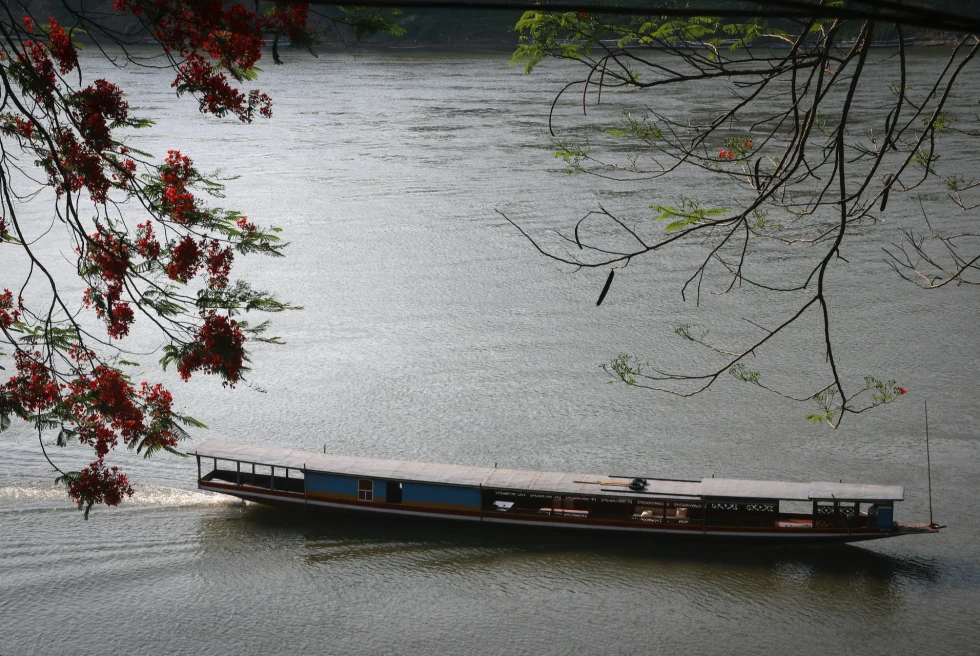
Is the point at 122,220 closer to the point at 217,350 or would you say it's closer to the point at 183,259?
the point at 183,259

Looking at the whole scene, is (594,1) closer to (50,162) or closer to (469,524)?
(50,162)

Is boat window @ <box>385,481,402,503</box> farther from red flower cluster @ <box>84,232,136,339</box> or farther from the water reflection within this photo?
red flower cluster @ <box>84,232,136,339</box>

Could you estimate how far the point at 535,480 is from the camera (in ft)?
31.8

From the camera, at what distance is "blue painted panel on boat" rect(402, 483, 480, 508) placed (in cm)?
980

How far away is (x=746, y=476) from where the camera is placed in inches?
402

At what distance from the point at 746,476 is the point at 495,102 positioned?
18754 millimetres

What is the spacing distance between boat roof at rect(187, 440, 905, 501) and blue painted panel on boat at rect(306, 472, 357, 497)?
9 centimetres

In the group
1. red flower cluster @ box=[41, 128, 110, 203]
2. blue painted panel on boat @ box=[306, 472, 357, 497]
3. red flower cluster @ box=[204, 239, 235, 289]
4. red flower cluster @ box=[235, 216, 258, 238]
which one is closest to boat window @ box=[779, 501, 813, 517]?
blue painted panel on boat @ box=[306, 472, 357, 497]

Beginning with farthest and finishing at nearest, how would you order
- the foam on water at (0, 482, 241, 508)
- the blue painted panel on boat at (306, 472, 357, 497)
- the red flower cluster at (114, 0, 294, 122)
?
the foam on water at (0, 482, 241, 508)
the blue painted panel on boat at (306, 472, 357, 497)
the red flower cluster at (114, 0, 294, 122)

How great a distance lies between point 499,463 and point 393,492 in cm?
123

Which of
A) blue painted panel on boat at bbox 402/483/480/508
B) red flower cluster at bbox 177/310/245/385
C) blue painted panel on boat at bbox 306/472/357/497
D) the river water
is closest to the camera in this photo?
red flower cluster at bbox 177/310/245/385

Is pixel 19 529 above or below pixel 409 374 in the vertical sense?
below

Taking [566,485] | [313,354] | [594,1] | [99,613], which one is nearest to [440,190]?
[313,354]

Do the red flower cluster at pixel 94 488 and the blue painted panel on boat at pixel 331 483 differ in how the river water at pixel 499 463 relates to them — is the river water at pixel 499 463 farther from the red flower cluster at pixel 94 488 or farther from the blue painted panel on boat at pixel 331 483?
the red flower cluster at pixel 94 488
